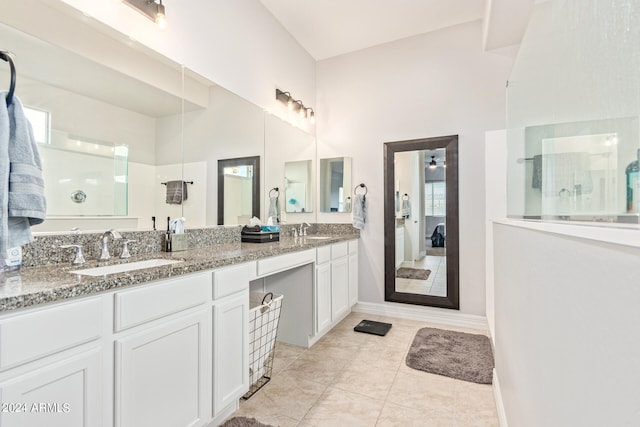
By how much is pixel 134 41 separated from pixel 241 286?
1.54 meters

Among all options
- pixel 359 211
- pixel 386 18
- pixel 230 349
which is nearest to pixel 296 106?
pixel 386 18

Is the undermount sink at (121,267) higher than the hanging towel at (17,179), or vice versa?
the hanging towel at (17,179)

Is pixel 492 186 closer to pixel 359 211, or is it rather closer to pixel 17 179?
pixel 359 211

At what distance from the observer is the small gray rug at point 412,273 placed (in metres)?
3.27

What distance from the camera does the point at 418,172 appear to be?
10.7 ft

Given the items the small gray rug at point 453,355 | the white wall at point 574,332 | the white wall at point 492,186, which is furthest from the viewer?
the white wall at point 492,186

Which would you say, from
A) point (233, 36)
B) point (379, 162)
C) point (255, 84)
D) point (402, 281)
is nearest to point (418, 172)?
point (379, 162)

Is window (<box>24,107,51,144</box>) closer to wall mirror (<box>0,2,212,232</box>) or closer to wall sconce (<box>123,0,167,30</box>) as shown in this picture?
wall mirror (<box>0,2,212,232</box>)

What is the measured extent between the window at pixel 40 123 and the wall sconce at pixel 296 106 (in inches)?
81.9

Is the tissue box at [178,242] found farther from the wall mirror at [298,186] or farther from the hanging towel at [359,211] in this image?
the hanging towel at [359,211]

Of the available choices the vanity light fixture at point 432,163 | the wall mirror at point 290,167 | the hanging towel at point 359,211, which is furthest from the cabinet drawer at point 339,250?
the vanity light fixture at point 432,163

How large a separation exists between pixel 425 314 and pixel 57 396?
9.98 ft

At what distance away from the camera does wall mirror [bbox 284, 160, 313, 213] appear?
131 inches

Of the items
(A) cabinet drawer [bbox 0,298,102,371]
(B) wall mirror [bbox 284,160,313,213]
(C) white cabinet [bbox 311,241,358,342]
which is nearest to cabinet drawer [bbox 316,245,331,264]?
(C) white cabinet [bbox 311,241,358,342]
